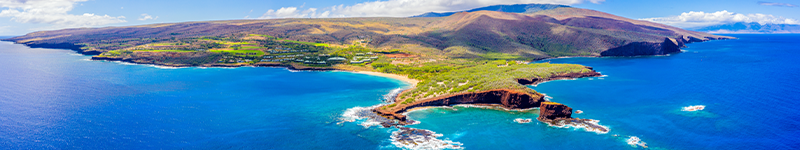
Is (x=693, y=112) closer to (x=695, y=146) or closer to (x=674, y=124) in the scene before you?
(x=674, y=124)

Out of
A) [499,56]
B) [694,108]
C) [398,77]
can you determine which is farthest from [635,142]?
[499,56]

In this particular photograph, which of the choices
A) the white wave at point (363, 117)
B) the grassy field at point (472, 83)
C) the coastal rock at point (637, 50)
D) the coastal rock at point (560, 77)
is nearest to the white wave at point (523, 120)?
the grassy field at point (472, 83)

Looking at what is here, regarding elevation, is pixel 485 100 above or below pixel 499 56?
below

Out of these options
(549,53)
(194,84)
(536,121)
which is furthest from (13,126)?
(549,53)

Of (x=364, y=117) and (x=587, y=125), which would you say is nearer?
(x=587, y=125)

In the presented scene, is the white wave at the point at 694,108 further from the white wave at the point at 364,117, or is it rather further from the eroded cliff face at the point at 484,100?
the white wave at the point at 364,117

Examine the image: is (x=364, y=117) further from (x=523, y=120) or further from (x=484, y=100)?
(x=523, y=120)

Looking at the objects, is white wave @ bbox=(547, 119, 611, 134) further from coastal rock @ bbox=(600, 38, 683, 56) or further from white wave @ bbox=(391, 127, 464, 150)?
coastal rock @ bbox=(600, 38, 683, 56)
